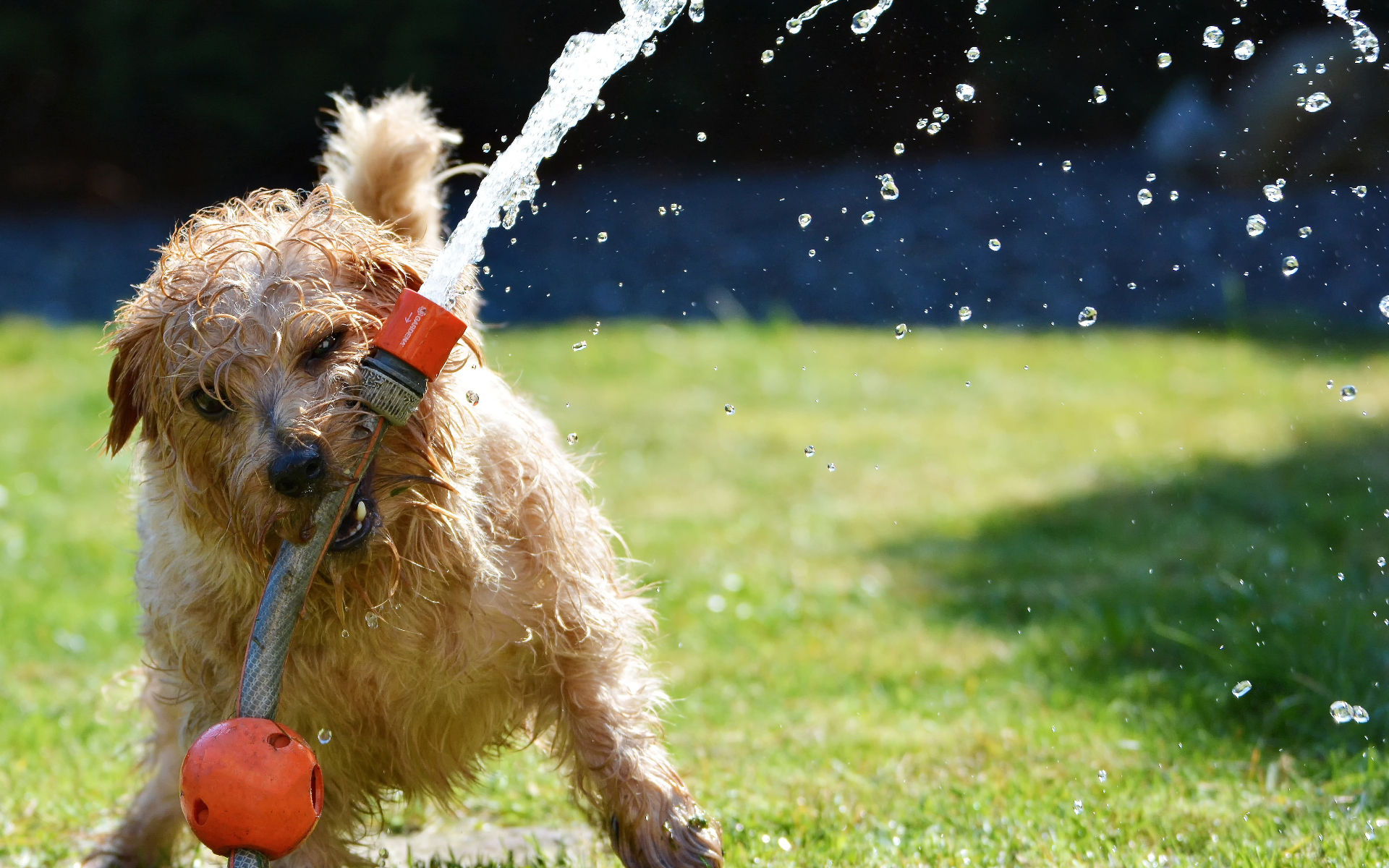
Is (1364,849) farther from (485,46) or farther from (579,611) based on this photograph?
(485,46)

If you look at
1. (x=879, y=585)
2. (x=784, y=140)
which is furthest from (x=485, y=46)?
(x=879, y=585)

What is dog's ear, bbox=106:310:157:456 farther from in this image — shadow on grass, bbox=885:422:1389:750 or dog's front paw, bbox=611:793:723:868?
shadow on grass, bbox=885:422:1389:750

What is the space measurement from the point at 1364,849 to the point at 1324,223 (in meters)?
9.50

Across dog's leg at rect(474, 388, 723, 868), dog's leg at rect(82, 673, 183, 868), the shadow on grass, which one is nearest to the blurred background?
the shadow on grass

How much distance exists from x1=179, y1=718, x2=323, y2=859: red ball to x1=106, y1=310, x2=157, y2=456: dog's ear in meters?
0.85

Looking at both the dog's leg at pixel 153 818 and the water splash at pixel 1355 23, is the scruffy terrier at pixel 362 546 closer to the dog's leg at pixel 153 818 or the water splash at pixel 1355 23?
the dog's leg at pixel 153 818

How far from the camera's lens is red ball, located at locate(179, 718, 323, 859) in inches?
101

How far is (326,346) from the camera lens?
2.85 metres

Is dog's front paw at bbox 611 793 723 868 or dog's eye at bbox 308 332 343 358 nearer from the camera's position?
dog's eye at bbox 308 332 343 358

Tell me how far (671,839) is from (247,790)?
90 centimetres

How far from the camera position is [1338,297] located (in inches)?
421

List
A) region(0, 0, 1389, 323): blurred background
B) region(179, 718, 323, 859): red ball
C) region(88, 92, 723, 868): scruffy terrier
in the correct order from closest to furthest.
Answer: region(179, 718, 323, 859): red ball → region(88, 92, 723, 868): scruffy terrier → region(0, 0, 1389, 323): blurred background

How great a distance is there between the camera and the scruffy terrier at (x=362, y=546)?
2.81m

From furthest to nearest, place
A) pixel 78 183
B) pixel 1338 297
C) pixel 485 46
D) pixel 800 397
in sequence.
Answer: pixel 78 183, pixel 485 46, pixel 1338 297, pixel 800 397
